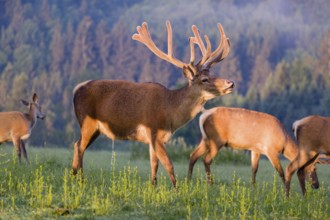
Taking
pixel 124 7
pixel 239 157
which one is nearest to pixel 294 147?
pixel 239 157

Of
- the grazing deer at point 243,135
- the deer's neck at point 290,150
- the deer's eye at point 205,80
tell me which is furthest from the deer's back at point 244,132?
the deer's eye at point 205,80

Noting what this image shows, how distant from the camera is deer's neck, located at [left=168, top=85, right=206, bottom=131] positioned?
12.4m

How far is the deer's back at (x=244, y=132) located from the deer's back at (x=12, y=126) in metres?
4.36

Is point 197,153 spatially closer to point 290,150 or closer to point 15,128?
point 290,150

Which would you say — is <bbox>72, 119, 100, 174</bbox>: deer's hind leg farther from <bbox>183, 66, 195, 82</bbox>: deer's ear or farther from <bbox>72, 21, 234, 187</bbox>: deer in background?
<bbox>183, 66, 195, 82</bbox>: deer's ear

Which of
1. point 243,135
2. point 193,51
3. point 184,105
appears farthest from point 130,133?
point 243,135

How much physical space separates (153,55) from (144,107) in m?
93.5

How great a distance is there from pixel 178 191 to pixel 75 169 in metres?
2.09

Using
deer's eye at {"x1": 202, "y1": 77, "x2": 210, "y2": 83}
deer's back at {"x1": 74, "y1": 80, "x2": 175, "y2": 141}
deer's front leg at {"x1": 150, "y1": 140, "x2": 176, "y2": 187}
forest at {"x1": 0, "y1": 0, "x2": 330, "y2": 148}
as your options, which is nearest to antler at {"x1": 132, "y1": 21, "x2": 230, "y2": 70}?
deer's eye at {"x1": 202, "y1": 77, "x2": 210, "y2": 83}

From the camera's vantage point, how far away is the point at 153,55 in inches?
4156

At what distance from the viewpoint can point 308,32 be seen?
142375 mm

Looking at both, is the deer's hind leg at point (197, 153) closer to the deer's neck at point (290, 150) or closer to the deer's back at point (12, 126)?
the deer's neck at point (290, 150)

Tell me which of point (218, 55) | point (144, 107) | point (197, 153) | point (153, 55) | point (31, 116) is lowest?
point (197, 153)

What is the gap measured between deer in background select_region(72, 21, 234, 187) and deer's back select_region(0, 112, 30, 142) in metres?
4.35
